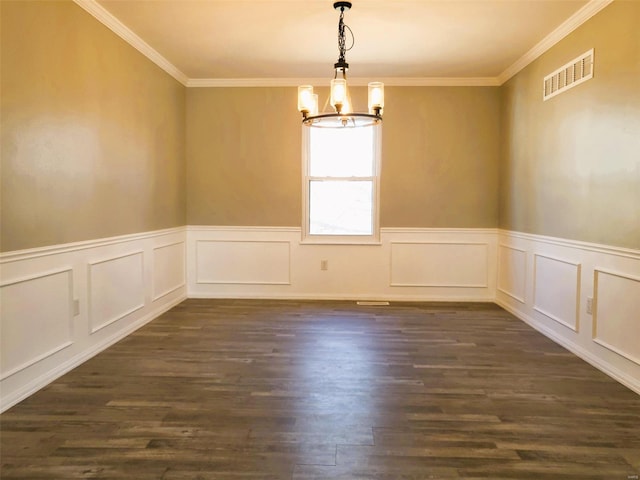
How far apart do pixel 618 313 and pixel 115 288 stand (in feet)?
12.6

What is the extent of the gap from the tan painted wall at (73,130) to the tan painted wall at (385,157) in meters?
0.83

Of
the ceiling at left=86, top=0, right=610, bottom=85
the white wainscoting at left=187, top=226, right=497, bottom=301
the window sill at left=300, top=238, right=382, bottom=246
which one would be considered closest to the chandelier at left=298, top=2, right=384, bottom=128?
the ceiling at left=86, top=0, right=610, bottom=85

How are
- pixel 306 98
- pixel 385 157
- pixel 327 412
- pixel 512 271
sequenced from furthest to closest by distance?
pixel 385 157, pixel 512 271, pixel 306 98, pixel 327 412

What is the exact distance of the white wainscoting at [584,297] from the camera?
287 cm

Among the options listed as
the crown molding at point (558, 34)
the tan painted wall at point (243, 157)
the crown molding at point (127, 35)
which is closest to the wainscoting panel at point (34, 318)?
the crown molding at point (127, 35)

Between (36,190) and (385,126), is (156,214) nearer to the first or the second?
(36,190)

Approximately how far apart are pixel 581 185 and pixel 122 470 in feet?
11.7

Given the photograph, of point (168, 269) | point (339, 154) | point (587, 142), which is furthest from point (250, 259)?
point (587, 142)

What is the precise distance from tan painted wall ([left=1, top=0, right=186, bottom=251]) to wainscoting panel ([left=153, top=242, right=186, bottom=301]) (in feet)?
1.17

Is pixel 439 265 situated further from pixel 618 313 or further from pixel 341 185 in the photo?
pixel 618 313

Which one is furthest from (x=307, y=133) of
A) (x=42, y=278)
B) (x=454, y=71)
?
(x=42, y=278)

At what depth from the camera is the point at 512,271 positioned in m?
4.81

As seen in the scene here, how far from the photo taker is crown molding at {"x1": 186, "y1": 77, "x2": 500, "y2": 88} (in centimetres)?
514

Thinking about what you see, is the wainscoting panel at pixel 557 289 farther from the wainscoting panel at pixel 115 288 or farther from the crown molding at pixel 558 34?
the wainscoting panel at pixel 115 288
